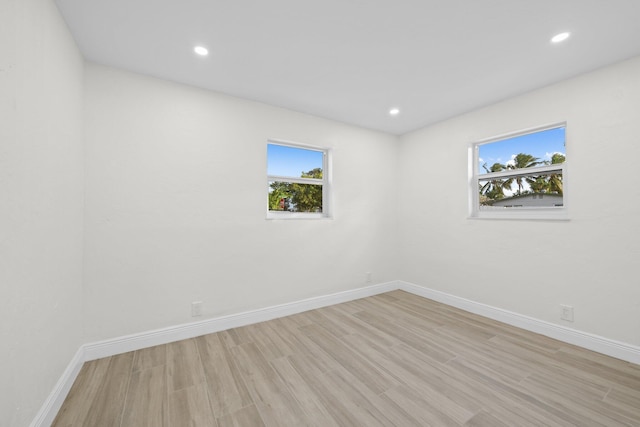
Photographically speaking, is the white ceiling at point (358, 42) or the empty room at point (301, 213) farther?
the white ceiling at point (358, 42)

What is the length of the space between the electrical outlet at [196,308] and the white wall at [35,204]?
2.79 feet

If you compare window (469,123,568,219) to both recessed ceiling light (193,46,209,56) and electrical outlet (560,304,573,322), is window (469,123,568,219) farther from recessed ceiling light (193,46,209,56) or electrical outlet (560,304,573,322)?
recessed ceiling light (193,46,209,56)

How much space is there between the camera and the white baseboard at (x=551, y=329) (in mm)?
2070

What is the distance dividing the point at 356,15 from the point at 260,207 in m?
2.00

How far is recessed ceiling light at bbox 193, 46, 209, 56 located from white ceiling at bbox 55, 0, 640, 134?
40 mm

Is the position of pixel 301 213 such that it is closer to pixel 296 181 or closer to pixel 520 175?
pixel 296 181

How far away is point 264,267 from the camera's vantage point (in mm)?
2898

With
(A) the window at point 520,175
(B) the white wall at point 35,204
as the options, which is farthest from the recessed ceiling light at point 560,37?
(B) the white wall at point 35,204

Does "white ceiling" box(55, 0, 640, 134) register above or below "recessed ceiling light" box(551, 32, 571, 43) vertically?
above

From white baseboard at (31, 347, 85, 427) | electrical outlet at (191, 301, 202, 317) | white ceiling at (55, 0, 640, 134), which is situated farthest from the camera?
electrical outlet at (191, 301, 202, 317)

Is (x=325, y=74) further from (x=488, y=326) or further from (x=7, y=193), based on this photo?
(x=488, y=326)

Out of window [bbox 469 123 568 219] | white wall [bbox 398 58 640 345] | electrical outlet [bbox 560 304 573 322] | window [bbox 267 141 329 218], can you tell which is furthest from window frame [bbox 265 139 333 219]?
electrical outlet [bbox 560 304 573 322]

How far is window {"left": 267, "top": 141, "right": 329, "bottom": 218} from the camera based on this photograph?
311cm

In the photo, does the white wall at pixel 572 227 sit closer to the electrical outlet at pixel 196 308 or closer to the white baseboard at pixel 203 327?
the white baseboard at pixel 203 327
